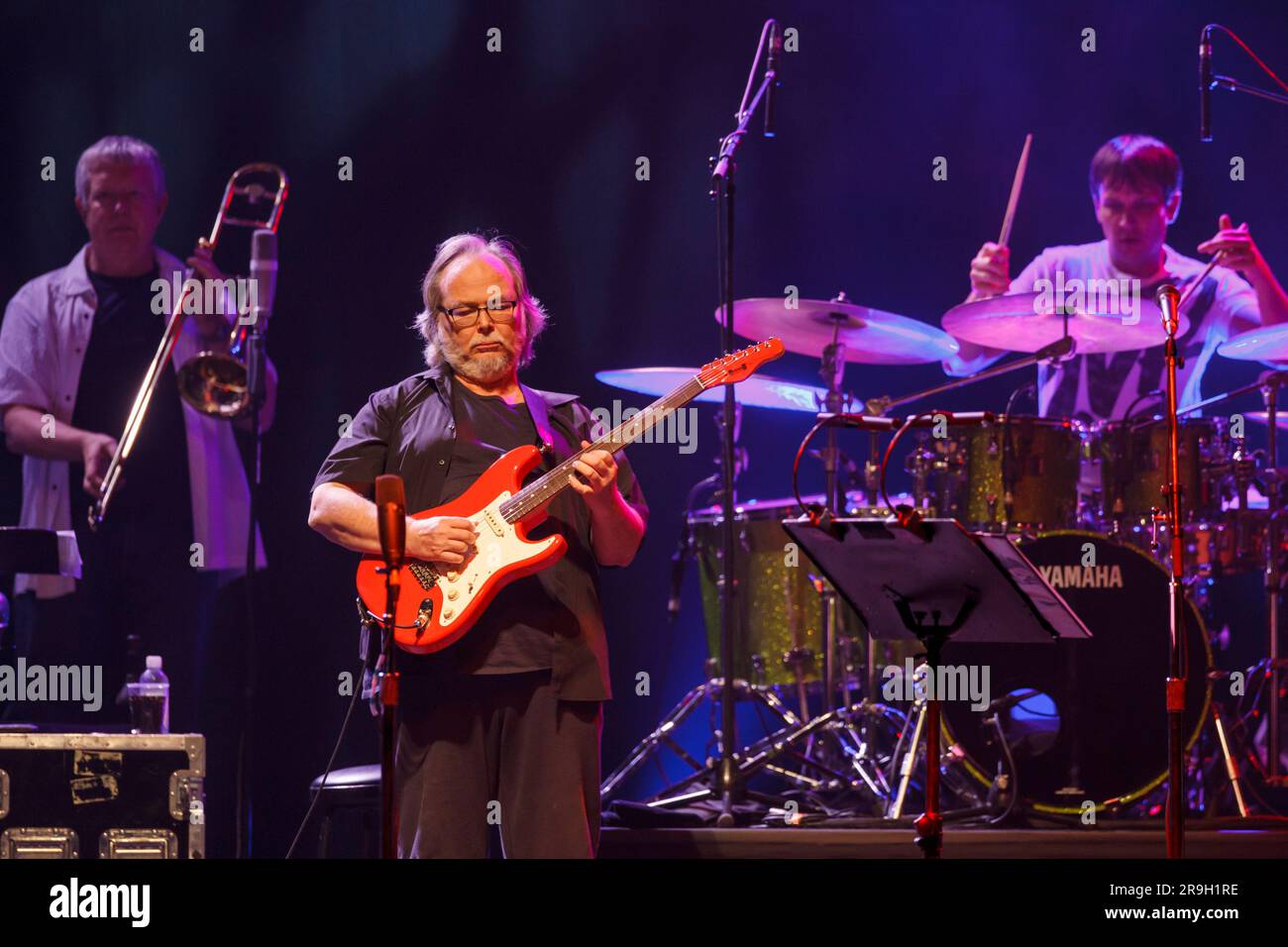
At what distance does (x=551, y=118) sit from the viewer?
24.2ft

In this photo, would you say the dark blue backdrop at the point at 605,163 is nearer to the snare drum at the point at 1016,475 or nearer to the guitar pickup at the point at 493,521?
the snare drum at the point at 1016,475

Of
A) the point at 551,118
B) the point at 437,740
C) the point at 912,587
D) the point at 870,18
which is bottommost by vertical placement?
the point at 437,740

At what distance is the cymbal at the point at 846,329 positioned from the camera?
638 centimetres

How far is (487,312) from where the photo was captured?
4473mm

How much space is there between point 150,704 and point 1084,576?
3813 millimetres

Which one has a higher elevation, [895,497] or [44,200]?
[44,200]

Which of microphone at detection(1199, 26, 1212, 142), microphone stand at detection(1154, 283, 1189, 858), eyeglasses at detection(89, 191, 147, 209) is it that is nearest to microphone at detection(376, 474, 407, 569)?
microphone stand at detection(1154, 283, 1189, 858)

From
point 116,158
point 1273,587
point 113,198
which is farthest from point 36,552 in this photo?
point 1273,587

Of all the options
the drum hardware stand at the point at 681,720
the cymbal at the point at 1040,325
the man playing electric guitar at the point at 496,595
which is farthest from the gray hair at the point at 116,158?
the cymbal at the point at 1040,325

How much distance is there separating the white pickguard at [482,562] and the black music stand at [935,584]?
75 centimetres

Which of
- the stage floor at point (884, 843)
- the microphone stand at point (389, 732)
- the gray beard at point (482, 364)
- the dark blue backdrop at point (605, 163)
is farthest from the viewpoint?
the dark blue backdrop at point (605, 163)

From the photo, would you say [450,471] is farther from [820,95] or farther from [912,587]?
[820,95]
